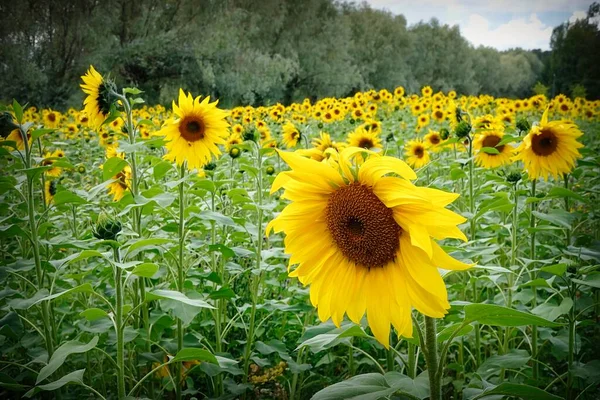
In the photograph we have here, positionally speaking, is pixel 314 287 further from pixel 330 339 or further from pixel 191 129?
pixel 191 129

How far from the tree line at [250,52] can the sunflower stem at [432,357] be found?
2.85 m

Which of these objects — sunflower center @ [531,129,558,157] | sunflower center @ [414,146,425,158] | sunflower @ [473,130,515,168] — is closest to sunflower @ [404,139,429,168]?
sunflower center @ [414,146,425,158]

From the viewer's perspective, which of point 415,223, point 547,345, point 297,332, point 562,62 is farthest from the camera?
point 562,62

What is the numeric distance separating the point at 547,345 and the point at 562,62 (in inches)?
395

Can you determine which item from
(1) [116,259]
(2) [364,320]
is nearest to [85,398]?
(1) [116,259]

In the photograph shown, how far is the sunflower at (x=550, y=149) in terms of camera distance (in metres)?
2.11

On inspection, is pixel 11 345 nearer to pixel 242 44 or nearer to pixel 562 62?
pixel 562 62

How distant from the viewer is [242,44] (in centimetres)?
1830

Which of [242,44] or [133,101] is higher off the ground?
[242,44]

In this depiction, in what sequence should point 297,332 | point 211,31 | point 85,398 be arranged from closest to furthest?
point 85,398 → point 297,332 → point 211,31

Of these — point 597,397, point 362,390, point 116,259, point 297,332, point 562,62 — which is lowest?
point 597,397

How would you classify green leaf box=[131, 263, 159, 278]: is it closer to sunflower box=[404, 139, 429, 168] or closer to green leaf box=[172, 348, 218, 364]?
green leaf box=[172, 348, 218, 364]

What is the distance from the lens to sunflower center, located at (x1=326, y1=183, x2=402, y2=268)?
3.26 feet

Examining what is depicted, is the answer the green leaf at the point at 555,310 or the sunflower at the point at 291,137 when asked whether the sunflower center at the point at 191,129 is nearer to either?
the sunflower at the point at 291,137
